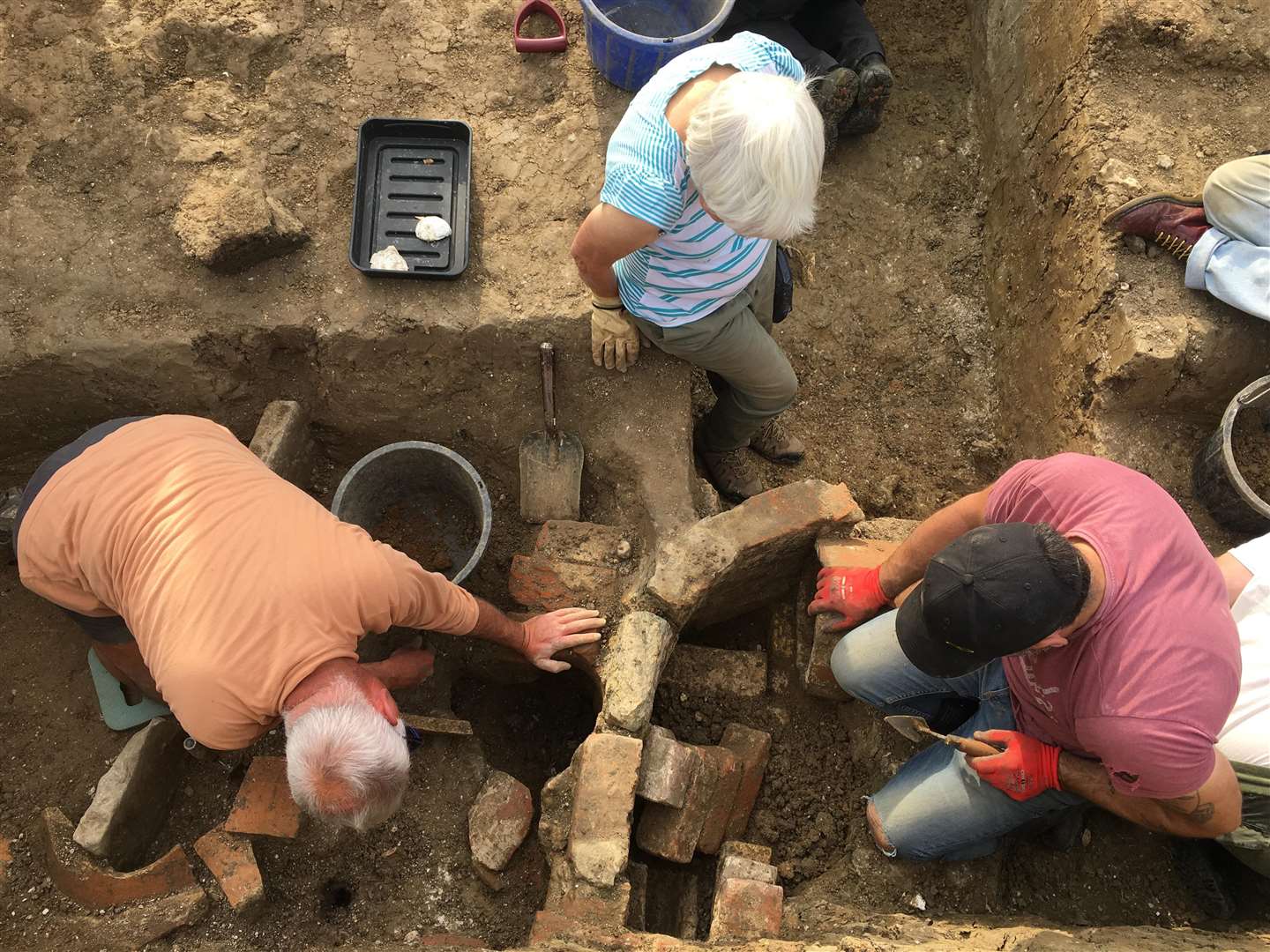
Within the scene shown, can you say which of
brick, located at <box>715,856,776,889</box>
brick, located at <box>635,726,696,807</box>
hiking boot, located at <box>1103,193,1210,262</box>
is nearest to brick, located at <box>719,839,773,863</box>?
brick, located at <box>715,856,776,889</box>

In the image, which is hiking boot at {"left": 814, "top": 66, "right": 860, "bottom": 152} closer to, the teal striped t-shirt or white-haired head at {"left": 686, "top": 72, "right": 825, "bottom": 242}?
the teal striped t-shirt

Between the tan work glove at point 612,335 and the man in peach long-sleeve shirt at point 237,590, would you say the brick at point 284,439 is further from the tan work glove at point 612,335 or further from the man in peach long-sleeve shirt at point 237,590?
the tan work glove at point 612,335

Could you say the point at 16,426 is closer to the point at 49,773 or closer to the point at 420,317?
the point at 49,773

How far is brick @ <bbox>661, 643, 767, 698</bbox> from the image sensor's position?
297cm

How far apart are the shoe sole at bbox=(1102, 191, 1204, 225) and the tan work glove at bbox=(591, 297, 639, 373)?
6.21 feet

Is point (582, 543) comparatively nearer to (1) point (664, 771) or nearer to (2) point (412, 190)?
(1) point (664, 771)

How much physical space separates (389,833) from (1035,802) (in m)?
2.10

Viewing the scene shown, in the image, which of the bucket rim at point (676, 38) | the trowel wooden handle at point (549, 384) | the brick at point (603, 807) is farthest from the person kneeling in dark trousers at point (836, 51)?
the brick at point (603, 807)

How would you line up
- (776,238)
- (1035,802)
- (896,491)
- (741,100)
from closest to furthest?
(741,100)
(776,238)
(1035,802)
(896,491)

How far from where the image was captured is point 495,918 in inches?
104

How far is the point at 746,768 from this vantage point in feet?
8.83

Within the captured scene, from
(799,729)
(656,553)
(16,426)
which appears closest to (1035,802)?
(799,729)

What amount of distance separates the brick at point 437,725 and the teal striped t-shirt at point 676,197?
161 cm

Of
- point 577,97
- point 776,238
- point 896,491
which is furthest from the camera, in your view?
point 896,491
